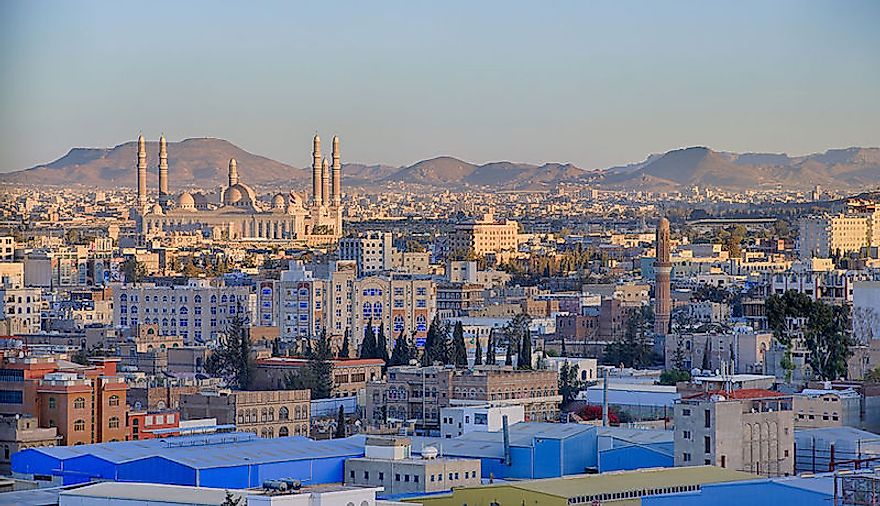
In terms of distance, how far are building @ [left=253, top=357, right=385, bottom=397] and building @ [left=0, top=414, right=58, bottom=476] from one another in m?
5.87

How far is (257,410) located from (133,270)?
2409 centimetres

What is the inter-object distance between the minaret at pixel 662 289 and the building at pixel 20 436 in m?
12.7

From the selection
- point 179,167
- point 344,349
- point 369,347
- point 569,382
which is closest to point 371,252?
point 344,349

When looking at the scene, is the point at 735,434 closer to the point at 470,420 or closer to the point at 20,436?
the point at 470,420

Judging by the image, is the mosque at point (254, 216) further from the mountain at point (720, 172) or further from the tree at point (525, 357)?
the tree at point (525, 357)

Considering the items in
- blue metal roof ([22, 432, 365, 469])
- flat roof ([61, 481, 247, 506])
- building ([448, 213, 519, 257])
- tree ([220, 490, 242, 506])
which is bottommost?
flat roof ([61, 481, 247, 506])

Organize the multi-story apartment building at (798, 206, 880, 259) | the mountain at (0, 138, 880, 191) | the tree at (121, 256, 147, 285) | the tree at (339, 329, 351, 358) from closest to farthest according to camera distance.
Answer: the tree at (339, 329, 351, 358) → the tree at (121, 256, 147, 285) → the multi-story apartment building at (798, 206, 880, 259) → the mountain at (0, 138, 880, 191)

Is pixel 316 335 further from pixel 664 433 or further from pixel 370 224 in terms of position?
pixel 370 224

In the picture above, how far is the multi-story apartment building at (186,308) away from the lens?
32.8 metres

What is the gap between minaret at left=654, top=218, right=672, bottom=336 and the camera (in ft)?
101

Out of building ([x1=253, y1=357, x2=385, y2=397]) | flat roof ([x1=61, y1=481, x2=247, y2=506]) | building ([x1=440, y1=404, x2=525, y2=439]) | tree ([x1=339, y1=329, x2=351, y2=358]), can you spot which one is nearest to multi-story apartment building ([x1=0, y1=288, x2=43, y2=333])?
tree ([x1=339, y1=329, x2=351, y2=358])

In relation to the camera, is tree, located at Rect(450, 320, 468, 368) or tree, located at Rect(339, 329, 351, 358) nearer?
tree, located at Rect(450, 320, 468, 368)

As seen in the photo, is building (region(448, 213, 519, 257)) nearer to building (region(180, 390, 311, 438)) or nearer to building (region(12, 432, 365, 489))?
building (region(180, 390, 311, 438))

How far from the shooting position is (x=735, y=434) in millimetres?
17281
